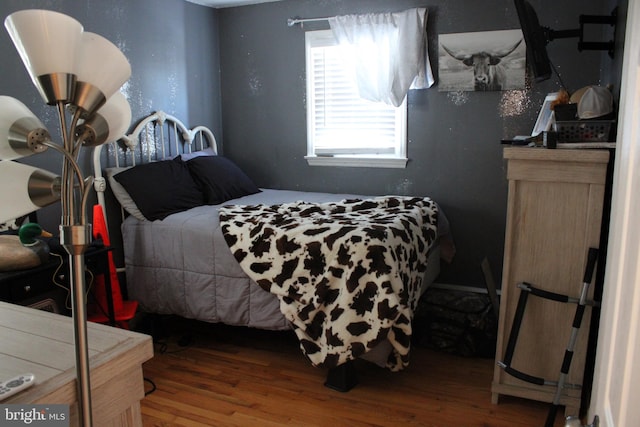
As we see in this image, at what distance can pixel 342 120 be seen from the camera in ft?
13.3

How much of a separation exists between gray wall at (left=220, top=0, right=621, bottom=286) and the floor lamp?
9.97 feet

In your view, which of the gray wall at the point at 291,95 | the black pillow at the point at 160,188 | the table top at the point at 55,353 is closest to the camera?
the table top at the point at 55,353

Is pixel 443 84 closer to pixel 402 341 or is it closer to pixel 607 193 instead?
pixel 607 193

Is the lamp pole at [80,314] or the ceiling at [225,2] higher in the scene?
the ceiling at [225,2]

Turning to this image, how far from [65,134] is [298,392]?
2061 mm

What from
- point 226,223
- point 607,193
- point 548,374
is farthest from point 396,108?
point 548,374

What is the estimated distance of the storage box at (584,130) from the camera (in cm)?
221

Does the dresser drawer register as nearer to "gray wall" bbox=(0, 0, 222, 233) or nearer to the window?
"gray wall" bbox=(0, 0, 222, 233)

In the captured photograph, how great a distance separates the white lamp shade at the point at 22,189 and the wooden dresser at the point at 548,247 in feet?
6.11

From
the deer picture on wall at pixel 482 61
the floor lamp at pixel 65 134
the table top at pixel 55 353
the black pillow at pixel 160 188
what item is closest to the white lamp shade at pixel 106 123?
the floor lamp at pixel 65 134

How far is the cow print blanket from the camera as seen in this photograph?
97.9 inches

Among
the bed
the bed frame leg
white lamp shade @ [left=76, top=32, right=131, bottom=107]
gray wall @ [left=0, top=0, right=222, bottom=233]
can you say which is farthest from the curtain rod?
white lamp shade @ [left=76, top=32, right=131, bottom=107]

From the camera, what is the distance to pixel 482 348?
3047 millimetres
